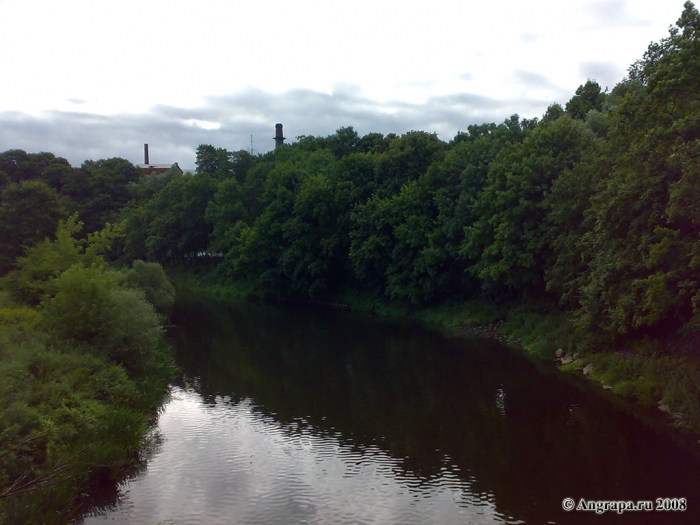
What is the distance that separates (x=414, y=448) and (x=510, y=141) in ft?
86.1

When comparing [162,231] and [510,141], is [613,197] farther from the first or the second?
[162,231]

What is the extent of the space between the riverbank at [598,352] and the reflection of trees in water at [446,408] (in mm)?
1287

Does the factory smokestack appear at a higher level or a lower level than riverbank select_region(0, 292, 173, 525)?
higher

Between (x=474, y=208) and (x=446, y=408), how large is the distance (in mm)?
17507

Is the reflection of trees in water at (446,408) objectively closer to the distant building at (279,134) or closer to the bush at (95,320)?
the bush at (95,320)

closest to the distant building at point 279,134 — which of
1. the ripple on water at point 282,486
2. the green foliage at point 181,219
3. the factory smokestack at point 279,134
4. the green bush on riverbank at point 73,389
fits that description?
the factory smokestack at point 279,134

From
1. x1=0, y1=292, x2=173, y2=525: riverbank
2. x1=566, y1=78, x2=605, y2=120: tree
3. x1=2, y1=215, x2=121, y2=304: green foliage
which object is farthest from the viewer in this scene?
x1=566, y1=78, x2=605, y2=120: tree

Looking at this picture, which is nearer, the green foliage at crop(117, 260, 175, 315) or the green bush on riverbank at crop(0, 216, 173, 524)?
the green bush on riverbank at crop(0, 216, 173, 524)

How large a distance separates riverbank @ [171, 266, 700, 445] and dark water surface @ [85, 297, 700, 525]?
3.41 ft

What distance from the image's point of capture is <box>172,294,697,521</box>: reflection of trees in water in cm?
1341

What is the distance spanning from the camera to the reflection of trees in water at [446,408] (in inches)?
528

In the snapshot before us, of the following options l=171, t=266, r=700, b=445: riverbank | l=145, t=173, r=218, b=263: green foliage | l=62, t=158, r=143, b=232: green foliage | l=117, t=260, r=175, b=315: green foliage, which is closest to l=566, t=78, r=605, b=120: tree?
l=171, t=266, r=700, b=445: riverbank

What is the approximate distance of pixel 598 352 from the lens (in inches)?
906

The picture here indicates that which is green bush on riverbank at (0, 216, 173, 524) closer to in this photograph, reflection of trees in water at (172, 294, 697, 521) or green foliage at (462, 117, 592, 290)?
reflection of trees in water at (172, 294, 697, 521)
